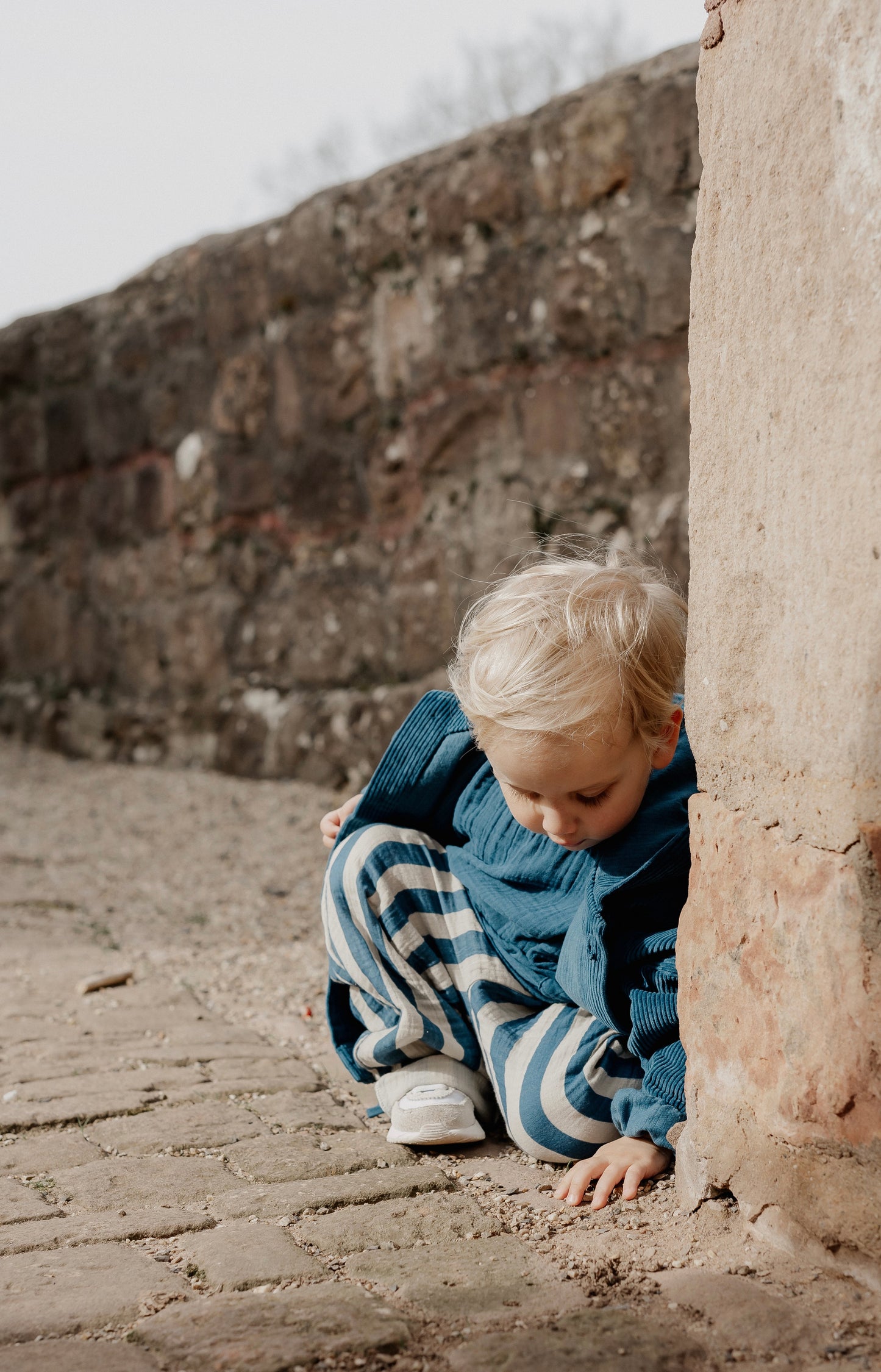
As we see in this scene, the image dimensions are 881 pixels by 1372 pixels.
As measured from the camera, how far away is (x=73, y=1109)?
213cm

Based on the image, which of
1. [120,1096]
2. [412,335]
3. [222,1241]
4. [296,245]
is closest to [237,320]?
[296,245]

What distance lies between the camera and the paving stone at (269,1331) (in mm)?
1299

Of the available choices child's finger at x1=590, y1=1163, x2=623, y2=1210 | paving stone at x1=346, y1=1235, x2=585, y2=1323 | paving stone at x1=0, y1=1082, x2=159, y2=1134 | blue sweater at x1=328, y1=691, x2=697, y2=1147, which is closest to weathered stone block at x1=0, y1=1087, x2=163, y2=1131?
paving stone at x1=0, y1=1082, x2=159, y2=1134

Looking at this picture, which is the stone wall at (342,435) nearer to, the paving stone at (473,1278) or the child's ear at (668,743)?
the child's ear at (668,743)

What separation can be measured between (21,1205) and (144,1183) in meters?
0.17

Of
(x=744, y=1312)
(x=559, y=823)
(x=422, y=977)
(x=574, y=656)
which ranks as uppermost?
(x=574, y=656)

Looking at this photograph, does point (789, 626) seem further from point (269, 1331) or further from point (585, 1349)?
point (269, 1331)

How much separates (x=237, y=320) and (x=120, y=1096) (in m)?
3.82

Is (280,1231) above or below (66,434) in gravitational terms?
below

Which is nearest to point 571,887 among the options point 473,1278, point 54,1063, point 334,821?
point 334,821

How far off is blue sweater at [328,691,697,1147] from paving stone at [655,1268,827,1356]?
0.35 m

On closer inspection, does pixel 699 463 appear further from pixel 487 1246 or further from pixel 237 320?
pixel 237 320

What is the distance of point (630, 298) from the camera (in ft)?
12.9

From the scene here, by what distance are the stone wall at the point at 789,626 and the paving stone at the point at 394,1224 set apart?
32 centimetres
